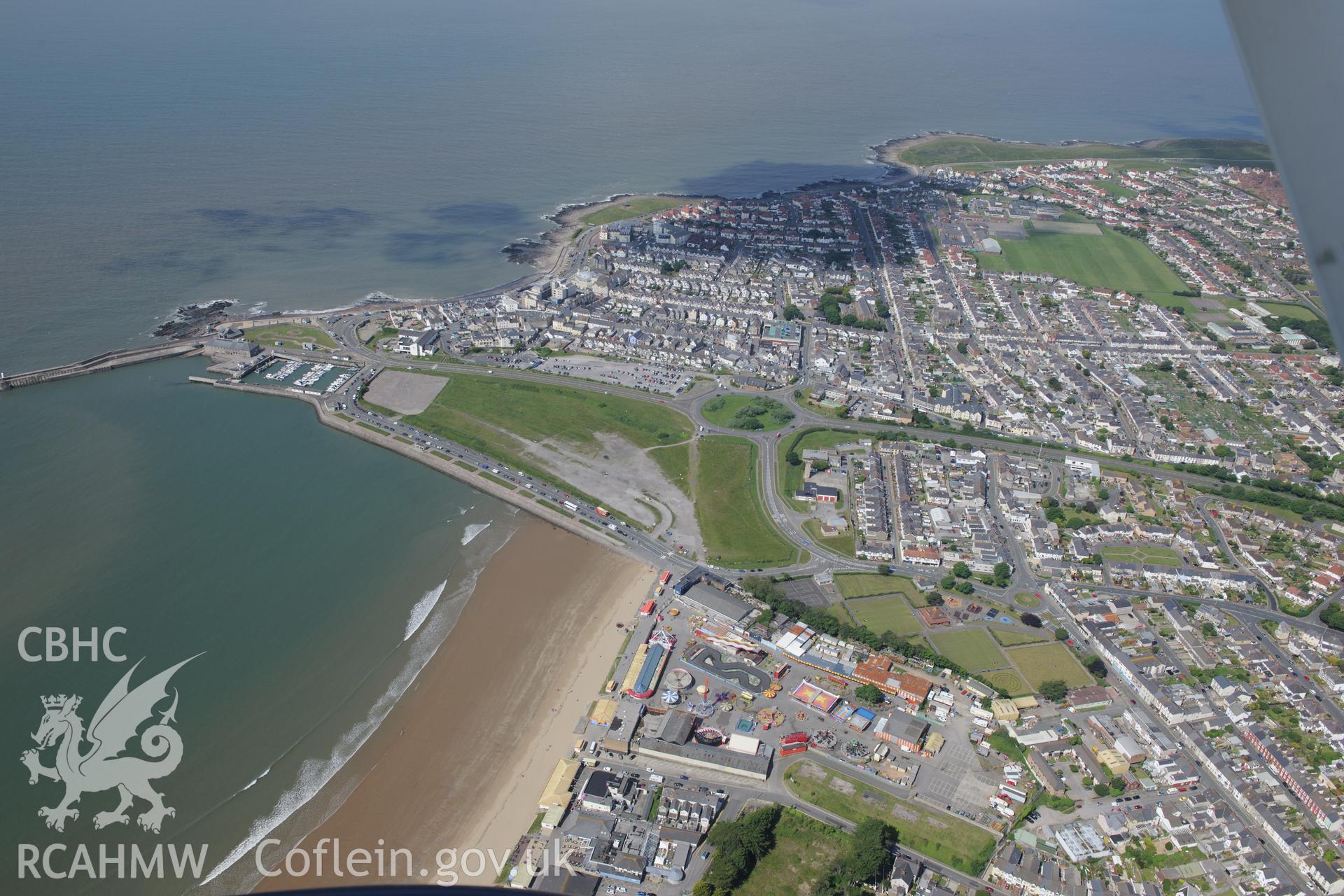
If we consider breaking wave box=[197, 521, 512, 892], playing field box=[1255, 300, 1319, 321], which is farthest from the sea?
playing field box=[1255, 300, 1319, 321]

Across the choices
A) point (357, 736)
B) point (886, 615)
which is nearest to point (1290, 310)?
point (886, 615)

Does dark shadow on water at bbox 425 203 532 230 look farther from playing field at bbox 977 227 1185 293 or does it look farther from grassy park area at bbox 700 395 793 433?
playing field at bbox 977 227 1185 293

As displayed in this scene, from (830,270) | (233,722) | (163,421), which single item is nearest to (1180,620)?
(233,722)

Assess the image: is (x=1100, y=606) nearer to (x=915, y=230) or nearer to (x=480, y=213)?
(x=915, y=230)

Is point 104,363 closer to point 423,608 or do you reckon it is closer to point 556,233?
point 423,608

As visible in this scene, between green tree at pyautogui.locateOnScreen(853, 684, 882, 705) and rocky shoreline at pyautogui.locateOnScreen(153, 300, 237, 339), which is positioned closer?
green tree at pyautogui.locateOnScreen(853, 684, 882, 705)

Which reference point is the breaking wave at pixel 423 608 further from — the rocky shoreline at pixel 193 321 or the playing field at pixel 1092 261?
the playing field at pixel 1092 261

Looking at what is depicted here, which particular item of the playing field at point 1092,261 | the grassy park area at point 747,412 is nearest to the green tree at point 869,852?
the grassy park area at point 747,412
